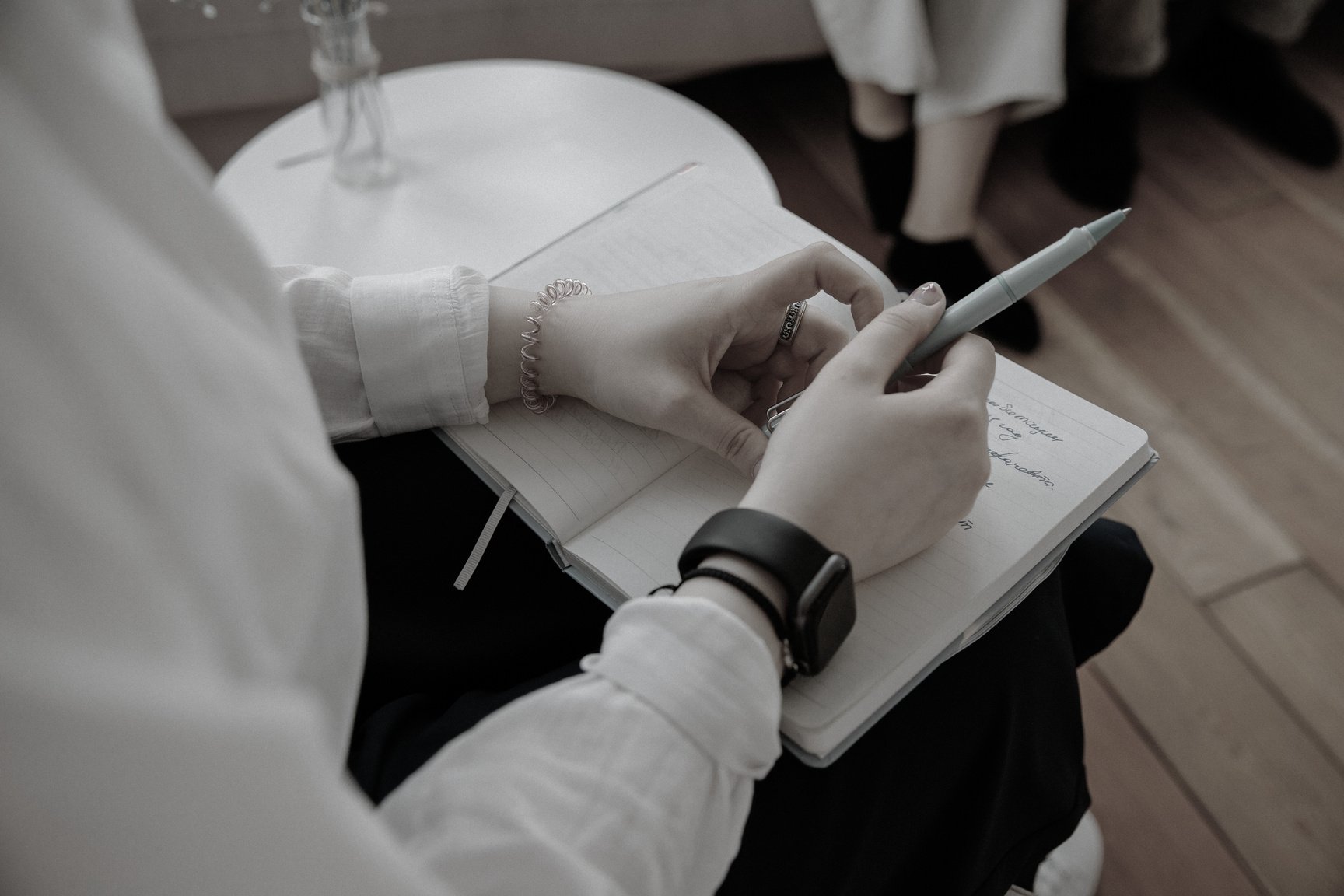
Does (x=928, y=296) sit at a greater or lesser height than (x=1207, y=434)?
greater

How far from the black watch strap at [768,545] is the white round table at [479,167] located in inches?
20.7

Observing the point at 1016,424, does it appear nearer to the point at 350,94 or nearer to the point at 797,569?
the point at 797,569

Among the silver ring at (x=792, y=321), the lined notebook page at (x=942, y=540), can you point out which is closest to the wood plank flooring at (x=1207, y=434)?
the lined notebook page at (x=942, y=540)

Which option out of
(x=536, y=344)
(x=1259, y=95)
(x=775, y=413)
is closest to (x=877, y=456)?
(x=775, y=413)

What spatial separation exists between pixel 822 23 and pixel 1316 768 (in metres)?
1.06

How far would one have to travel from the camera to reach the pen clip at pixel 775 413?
0.56m

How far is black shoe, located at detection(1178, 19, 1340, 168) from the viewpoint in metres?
1.62

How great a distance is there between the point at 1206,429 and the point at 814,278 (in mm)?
929

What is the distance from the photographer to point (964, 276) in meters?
1.38

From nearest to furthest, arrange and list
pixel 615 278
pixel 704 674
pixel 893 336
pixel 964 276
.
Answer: pixel 704 674, pixel 893 336, pixel 615 278, pixel 964 276

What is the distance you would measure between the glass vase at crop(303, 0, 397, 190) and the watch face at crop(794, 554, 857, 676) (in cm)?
74

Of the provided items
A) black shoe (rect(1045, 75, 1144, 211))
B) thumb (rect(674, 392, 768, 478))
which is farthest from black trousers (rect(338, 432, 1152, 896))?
black shoe (rect(1045, 75, 1144, 211))

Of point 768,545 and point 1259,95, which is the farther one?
point 1259,95

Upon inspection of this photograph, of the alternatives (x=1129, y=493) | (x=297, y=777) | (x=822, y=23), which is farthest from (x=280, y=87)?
(x=297, y=777)
